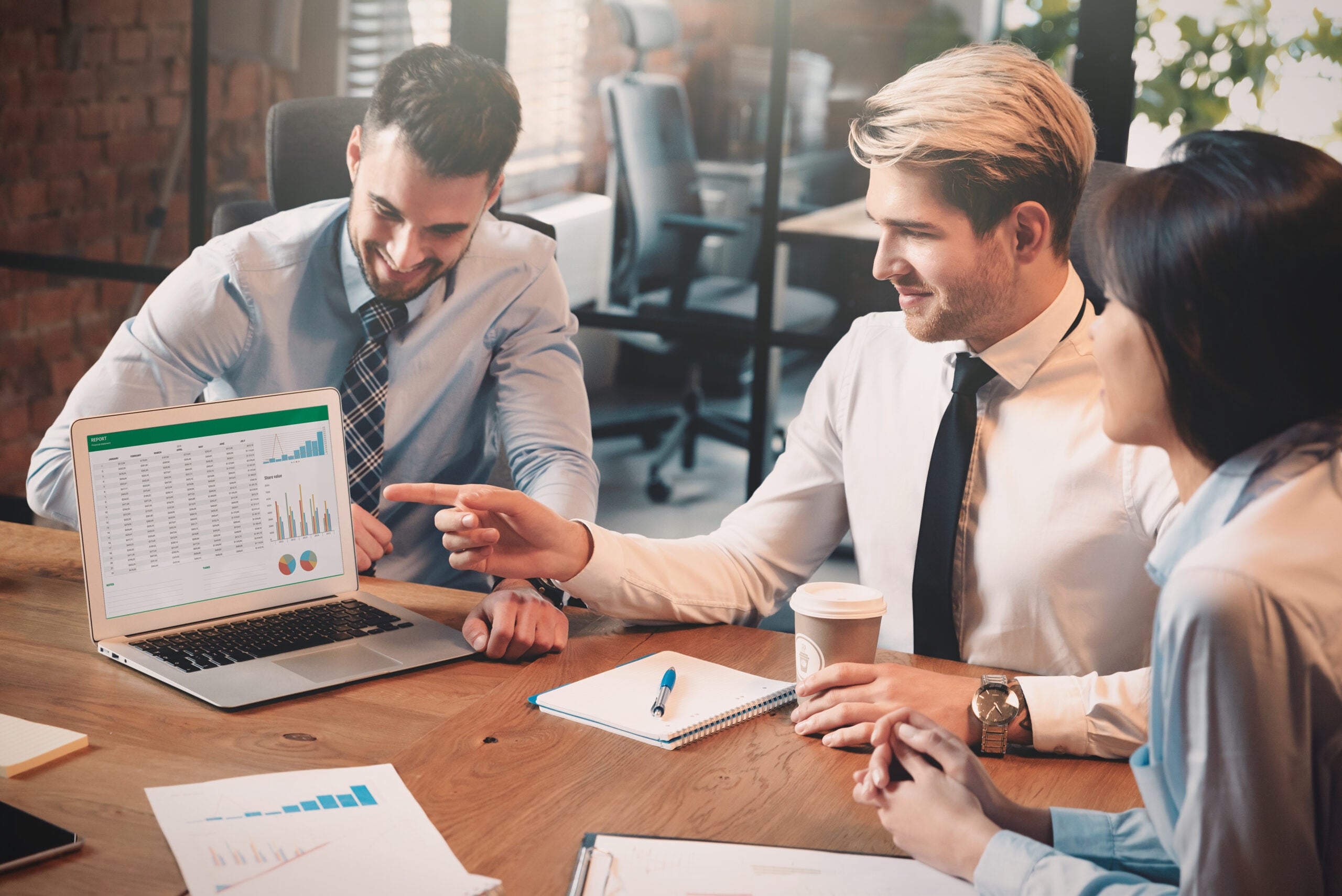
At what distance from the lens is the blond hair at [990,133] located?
1406 mm

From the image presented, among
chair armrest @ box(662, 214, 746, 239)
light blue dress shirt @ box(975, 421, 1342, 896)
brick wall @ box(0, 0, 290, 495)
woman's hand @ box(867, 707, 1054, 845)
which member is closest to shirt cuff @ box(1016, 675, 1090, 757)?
woman's hand @ box(867, 707, 1054, 845)

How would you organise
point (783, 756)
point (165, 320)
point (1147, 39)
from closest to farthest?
point (783, 756) → point (165, 320) → point (1147, 39)

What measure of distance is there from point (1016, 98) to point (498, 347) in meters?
0.98

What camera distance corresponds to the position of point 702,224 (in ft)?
10.8

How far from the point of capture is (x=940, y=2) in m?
3.04

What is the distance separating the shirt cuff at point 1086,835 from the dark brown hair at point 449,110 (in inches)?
55.2

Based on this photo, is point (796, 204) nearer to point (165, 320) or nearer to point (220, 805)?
point (165, 320)

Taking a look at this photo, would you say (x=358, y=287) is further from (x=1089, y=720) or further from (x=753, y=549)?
(x=1089, y=720)

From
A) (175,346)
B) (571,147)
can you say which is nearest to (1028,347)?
(175,346)

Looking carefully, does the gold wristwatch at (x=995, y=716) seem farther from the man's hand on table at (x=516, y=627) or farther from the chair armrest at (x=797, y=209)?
the chair armrest at (x=797, y=209)

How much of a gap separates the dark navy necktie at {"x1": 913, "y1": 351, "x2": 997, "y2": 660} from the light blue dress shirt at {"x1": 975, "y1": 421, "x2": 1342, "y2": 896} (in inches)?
25.5

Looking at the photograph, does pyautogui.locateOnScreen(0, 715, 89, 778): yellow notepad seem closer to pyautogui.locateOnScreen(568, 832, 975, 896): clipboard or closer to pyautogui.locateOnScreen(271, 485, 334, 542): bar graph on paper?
pyautogui.locateOnScreen(271, 485, 334, 542): bar graph on paper

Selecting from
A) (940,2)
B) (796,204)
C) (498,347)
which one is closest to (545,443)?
(498,347)

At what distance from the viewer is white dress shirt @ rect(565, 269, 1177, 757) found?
4.57 feet
